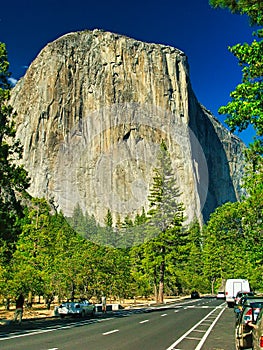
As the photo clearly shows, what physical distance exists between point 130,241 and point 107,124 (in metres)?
54.7

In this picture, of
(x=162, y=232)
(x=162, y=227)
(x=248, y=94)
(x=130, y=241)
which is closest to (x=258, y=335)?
(x=248, y=94)

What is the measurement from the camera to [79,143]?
12975cm

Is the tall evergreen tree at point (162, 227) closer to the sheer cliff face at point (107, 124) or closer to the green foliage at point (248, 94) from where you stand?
the green foliage at point (248, 94)

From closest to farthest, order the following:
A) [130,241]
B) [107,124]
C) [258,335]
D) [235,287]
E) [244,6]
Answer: [258,335] → [244,6] → [235,287] → [130,241] → [107,124]

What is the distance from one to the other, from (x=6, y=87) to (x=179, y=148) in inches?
4143

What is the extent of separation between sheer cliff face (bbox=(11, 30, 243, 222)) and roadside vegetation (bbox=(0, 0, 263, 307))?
36.2m

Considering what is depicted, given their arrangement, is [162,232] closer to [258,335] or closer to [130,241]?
[130,241]

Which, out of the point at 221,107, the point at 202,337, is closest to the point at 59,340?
the point at 202,337

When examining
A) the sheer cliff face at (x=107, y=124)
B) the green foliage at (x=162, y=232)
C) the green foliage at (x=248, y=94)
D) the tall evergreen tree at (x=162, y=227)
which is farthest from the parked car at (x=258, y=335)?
the sheer cliff face at (x=107, y=124)

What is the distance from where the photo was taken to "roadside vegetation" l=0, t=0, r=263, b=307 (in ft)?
40.4

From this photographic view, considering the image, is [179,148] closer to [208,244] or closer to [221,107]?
[208,244]

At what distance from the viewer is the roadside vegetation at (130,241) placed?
40.4 ft

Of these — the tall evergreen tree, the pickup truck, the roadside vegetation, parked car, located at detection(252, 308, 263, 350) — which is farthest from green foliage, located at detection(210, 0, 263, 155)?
the tall evergreen tree

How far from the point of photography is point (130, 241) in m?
83.3
